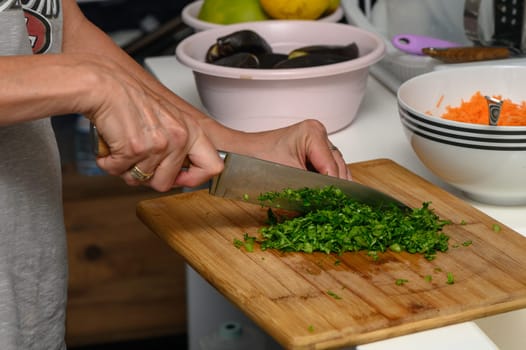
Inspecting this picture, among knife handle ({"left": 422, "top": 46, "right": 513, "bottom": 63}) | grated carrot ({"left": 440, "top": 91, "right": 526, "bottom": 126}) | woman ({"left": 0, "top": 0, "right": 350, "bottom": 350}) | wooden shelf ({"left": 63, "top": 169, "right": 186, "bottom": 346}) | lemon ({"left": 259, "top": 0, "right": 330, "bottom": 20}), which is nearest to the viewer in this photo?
woman ({"left": 0, "top": 0, "right": 350, "bottom": 350})

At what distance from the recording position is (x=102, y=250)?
2.41 m

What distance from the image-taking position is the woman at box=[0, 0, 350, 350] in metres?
0.83

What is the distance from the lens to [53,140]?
1.05 m

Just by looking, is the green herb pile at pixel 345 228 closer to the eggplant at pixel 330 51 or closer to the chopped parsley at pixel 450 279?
the chopped parsley at pixel 450 279

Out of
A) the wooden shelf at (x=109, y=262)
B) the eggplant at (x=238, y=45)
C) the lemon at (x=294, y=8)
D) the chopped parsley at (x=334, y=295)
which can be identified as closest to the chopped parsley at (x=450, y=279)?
the chopped parsley at (x=334, y=295)

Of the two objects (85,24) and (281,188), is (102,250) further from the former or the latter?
(281,188)

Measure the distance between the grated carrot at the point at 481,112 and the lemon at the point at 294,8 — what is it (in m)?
0.43

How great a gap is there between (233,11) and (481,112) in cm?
58

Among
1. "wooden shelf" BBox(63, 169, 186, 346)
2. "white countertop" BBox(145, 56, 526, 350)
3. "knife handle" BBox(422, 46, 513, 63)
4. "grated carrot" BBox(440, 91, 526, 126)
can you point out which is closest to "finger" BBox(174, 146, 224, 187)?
"white countertop" BBox(145, 56, 526, 350)

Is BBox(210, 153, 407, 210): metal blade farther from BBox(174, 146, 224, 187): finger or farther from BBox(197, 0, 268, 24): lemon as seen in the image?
BBox(197, 0, 268, 24): lemon

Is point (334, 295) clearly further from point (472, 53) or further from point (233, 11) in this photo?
point (233, 11)

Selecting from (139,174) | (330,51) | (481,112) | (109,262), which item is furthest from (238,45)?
(109,262)

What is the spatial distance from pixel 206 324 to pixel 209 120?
0.56 m

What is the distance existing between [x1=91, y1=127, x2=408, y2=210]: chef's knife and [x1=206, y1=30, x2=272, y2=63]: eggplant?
39 centimetres
